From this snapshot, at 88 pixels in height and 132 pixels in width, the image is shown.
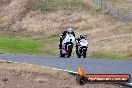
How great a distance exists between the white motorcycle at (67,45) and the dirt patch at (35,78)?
23.1 feet

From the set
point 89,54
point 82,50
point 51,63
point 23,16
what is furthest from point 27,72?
point 23,16

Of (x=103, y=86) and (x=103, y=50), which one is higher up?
(x=103, y=86)

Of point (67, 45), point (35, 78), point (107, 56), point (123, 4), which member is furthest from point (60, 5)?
point (35, 78)

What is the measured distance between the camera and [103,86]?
14336 mm

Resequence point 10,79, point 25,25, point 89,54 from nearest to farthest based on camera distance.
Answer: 1. point 10,79
2. point 89,54
3. point 25,25

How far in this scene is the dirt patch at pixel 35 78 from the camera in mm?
14711

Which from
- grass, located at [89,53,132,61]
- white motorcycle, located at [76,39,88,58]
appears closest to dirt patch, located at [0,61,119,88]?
white motorcycle, located at [76,39,88,58]

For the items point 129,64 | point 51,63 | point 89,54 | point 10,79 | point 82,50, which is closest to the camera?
point 10,79

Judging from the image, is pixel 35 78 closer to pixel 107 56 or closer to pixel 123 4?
pixel 107 56

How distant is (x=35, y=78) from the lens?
16.5m

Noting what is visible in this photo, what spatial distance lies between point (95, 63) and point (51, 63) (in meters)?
2.07

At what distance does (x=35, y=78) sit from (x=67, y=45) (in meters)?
10.7

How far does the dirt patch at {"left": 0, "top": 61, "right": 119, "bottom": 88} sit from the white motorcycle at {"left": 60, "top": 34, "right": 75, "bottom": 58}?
23.1 feet

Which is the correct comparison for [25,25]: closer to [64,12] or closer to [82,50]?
[64,12]
